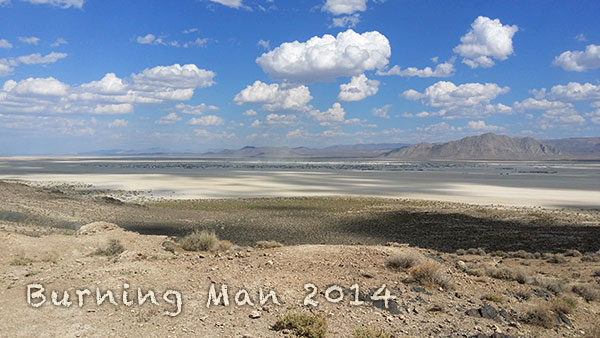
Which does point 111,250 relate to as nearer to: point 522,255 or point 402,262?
point 402,262

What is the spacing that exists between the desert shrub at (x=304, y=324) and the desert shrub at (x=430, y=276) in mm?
3360

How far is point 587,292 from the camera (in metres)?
10.9

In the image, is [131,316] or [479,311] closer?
[131,316]

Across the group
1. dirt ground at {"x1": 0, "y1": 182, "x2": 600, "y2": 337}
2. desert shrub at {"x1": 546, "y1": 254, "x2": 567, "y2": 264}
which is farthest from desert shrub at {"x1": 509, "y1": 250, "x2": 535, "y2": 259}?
desert shrub at {"x1": 546, "y1": 254, "x2": 567, "y2": 264}

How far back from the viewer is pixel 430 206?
119 feet

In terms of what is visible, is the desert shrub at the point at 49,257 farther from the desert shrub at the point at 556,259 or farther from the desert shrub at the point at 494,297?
the desert shrub at the point at 556,259

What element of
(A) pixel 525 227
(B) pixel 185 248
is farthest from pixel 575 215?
(B) pixel 185 248

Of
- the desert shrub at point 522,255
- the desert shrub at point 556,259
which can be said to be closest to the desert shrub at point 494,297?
the desert shrub at point 556,259

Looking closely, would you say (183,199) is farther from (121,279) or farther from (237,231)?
(121,279)

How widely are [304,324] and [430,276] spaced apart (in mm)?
3959

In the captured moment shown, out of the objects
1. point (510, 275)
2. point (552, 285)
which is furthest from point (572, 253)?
point (552, 285)

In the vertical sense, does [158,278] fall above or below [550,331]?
above

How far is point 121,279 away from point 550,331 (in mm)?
8696

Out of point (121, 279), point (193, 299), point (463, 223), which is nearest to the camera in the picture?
point (193, 299)
